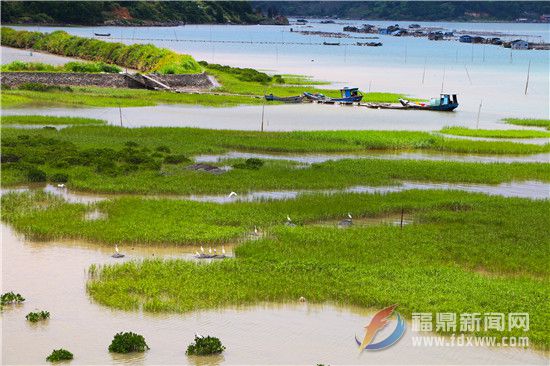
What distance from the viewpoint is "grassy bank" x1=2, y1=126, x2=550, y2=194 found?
25797 millimetres

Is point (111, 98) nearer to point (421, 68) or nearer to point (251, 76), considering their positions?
point (251, 76)

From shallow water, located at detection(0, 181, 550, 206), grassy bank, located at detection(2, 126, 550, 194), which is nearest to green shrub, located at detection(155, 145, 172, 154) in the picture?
grassy bank, located at detection(2, 126, 550, 194)

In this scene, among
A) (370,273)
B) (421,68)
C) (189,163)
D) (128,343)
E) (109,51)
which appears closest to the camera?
(128,343)

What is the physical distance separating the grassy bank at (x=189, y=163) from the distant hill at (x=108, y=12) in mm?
108581

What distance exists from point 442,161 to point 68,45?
57378 millimetres

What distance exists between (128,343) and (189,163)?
15.7 m

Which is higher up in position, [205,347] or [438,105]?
[205,347]

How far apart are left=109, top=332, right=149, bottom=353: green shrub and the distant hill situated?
129 meters

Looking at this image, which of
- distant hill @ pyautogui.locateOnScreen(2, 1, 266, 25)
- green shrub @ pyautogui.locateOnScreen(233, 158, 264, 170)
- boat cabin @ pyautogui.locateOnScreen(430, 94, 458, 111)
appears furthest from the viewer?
distant hill @ pyautogui.locateOnScreen(2, 1, 266, 25)

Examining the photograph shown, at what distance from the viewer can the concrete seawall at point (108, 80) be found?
52812 millimetres

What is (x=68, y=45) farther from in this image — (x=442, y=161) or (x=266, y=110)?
(x=442, y=161)

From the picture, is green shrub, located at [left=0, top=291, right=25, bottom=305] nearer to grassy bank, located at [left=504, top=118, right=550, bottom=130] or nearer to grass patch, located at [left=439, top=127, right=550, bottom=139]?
grass patch, located at [left=439, top=127, right=550, bottom=139]

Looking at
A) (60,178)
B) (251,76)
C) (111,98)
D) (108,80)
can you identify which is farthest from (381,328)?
(251,76)

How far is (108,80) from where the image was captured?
56500mm
